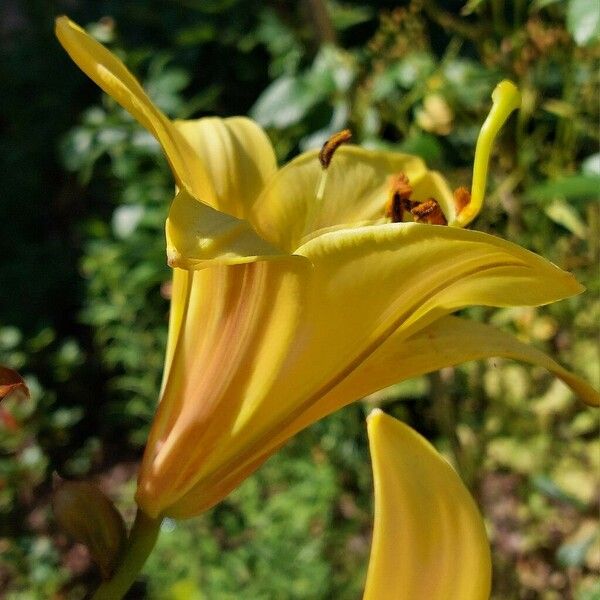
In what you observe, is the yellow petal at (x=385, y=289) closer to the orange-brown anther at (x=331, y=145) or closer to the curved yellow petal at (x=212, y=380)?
the curved yellow petal at (x=212, y=380)

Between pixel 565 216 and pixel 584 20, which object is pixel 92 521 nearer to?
pixel 584 20

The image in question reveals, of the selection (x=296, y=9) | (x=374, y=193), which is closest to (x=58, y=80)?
(x=296, y=9)

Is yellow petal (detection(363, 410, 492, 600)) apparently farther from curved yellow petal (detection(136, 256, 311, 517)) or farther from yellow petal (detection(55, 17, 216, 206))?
yellow petal (detection(55, 17, 216, 206))

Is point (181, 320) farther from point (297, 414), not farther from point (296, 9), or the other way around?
point (296, 9)

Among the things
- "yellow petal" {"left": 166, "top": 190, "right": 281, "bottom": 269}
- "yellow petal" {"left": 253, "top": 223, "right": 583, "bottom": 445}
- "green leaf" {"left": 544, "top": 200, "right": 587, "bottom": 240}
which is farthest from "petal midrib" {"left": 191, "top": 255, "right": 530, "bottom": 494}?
"green leaf" {"left": 544, "top": 200, "right": 587, "bottom": 240}

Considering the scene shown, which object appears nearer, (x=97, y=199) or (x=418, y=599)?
(x=418, y=599)

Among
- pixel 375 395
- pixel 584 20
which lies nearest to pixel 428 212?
pixel 584 20

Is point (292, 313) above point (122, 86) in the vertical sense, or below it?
below
